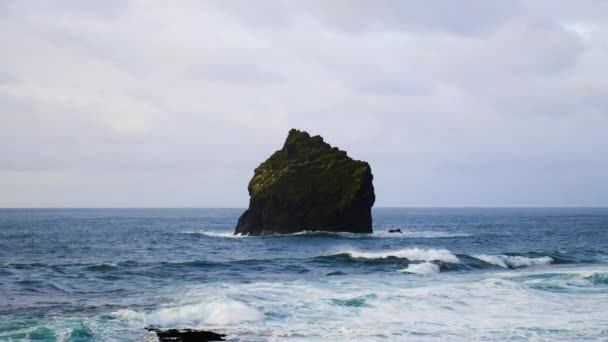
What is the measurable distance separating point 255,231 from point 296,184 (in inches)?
333

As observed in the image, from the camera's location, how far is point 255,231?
8225 cm

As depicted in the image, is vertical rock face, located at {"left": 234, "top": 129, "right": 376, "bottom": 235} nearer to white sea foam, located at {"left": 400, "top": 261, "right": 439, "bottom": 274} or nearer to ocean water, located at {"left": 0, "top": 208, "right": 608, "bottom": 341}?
ocean water, located at {"left": 0, "top": 208, "right": 608, "bottom": 341}

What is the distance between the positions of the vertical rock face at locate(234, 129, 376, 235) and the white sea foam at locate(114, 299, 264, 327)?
175 feet

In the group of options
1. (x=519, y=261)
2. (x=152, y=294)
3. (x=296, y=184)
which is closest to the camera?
(x=152, y=294)

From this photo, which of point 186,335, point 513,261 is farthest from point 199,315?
point 513,261

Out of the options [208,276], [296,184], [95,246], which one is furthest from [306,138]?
[208,276]

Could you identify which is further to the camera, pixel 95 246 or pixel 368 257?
pixel 95 246

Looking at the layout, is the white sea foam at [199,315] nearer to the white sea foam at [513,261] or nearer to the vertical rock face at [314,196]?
the white sea foam at [513,261]

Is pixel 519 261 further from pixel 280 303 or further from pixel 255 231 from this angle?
pixel 255 231

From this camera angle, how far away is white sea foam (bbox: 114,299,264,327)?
920 inches

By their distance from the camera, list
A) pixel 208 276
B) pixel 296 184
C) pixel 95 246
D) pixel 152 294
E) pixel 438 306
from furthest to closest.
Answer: pixel 296 184, pixel 95 246, pixel 208 276, pixel 152 294, pixel 438 306

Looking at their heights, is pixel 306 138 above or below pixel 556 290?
above

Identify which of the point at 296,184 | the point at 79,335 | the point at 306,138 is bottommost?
the point at 79,335

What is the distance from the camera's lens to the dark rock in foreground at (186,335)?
67.6ft
